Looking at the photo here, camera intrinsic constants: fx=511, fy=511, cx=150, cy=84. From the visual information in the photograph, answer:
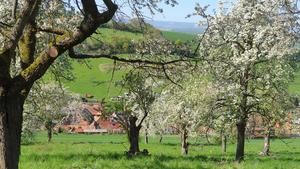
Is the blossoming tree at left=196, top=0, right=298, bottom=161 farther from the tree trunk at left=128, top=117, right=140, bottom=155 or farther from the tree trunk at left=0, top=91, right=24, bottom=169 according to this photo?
the tree trunk at left=0, top=91, right=24, bottom=169

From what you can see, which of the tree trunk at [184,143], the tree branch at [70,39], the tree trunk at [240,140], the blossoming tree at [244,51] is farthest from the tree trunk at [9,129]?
the tree trunk at [184,143]

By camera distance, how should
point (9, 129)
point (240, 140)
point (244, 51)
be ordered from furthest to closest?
point (240, 140), point (244, 51), point (9, 129)

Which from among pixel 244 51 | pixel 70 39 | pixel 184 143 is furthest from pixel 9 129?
pixel 184 143

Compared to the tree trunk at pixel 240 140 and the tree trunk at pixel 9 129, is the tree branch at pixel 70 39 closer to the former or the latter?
the tree trunk at pixel 9 129

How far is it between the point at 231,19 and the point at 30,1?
21068 mm

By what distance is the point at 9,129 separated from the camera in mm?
8984

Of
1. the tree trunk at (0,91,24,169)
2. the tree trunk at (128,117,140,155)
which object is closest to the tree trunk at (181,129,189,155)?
the tree trunk at (128,117,140,155)

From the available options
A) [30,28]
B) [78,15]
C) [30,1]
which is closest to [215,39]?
[78,15]

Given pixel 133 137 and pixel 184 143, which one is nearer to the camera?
pixel 133 137

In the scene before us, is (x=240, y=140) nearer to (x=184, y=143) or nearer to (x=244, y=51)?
(x=244, y=51)

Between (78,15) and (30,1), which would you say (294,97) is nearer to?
(78,15)

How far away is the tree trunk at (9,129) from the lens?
8.88 meters

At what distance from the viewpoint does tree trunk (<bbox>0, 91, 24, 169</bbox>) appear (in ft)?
29.1

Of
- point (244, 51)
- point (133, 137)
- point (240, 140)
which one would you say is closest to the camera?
point (244, 51)
